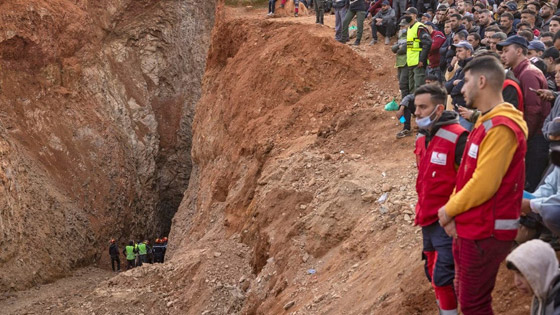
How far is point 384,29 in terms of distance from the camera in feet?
55.2

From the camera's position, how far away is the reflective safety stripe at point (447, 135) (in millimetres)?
5141

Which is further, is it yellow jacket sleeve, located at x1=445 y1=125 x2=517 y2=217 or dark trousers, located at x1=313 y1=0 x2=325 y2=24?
dark trousers, located at x1=313 y1=0 x2=325 y2=24

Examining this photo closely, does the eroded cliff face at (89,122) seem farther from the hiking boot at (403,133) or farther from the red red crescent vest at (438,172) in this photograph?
the red red crescent vest at (438,172)

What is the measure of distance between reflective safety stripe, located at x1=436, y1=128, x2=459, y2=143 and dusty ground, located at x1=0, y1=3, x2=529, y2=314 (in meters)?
1.56

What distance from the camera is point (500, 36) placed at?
339 inches

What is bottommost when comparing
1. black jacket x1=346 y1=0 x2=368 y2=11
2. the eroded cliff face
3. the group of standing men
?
the group of standing men

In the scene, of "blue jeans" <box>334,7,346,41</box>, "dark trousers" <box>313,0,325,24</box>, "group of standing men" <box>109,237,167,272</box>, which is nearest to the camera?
"blue jeans" <box>334,7,346,41</box>

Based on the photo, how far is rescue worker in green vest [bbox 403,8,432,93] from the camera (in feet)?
38.1

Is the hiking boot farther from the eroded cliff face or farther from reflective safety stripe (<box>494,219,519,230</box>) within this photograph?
the eroded cliff face

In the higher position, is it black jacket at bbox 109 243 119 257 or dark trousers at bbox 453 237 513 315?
dark trousers at bbox 453 237 513 315

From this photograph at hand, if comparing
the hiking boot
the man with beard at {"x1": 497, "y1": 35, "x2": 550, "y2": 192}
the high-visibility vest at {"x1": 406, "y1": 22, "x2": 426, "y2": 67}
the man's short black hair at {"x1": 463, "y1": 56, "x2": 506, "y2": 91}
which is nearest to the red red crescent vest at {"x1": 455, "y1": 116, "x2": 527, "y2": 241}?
the man's short black hair at {"x1": 463, "y1": 56, "x2": 506, "y2": 91}

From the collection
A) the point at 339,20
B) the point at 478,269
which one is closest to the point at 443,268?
the point at 478,269

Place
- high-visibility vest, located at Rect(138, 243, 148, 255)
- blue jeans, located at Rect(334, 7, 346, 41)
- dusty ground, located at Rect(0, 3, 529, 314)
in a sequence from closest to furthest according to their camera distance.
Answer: dusty ground, located at Rect(0, 3, 529, 314) < blue jeans, located at Rect(334, 7, 346, 41) < high-visibility vest, located at Rect(138, 243, 148, 255)

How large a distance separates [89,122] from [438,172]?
22.5 metres
